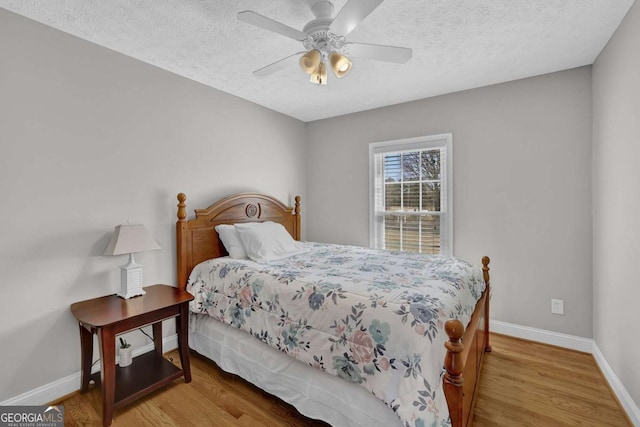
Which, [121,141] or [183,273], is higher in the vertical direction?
[121,141]

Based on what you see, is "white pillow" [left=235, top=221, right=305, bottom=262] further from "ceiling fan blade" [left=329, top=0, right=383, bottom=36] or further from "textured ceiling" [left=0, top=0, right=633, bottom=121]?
"ceiling fan blade" [left=329, top=0, right=383, bottom=36]

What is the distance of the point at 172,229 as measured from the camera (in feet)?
8.86

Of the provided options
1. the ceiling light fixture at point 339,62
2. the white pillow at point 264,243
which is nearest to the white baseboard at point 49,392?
the white pillow at point 264,243

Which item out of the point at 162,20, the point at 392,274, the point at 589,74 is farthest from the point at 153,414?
the point at 589,74

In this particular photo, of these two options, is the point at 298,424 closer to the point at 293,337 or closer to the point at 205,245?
the point at 293,337

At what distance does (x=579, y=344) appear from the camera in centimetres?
266

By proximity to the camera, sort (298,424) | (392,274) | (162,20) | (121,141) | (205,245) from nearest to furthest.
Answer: (298,424)
(162,20)
(392,274)
(121,141)
(205,245)

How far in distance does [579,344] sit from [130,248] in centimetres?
380

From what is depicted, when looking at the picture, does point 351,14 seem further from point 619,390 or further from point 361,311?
point 619,390

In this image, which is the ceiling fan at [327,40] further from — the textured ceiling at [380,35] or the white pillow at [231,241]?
the white pillow at [231,241]

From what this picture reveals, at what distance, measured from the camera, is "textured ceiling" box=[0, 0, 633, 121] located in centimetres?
182

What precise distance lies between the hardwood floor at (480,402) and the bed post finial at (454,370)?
81cm

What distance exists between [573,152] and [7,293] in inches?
173

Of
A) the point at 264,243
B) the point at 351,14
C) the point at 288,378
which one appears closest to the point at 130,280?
the point at 264,243
